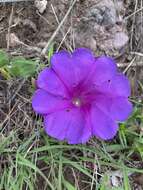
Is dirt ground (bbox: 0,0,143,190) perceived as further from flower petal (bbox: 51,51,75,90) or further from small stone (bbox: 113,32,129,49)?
flower petal (bbox: 51,51,75,90)

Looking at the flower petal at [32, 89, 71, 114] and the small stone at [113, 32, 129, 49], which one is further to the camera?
the small stone at [113, 32, 129, 49]

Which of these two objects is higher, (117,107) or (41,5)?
(41,5)

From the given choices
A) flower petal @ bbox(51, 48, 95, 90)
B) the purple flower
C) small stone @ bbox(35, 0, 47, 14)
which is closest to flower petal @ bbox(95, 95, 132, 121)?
the purple flower

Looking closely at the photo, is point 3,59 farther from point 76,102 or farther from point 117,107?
point 117,107

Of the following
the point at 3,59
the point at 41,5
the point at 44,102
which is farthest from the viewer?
the point at 41,5

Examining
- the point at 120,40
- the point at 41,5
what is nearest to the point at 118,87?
the point at 120,40

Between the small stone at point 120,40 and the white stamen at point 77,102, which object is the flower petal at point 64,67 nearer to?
the white stamen at point 77,102
